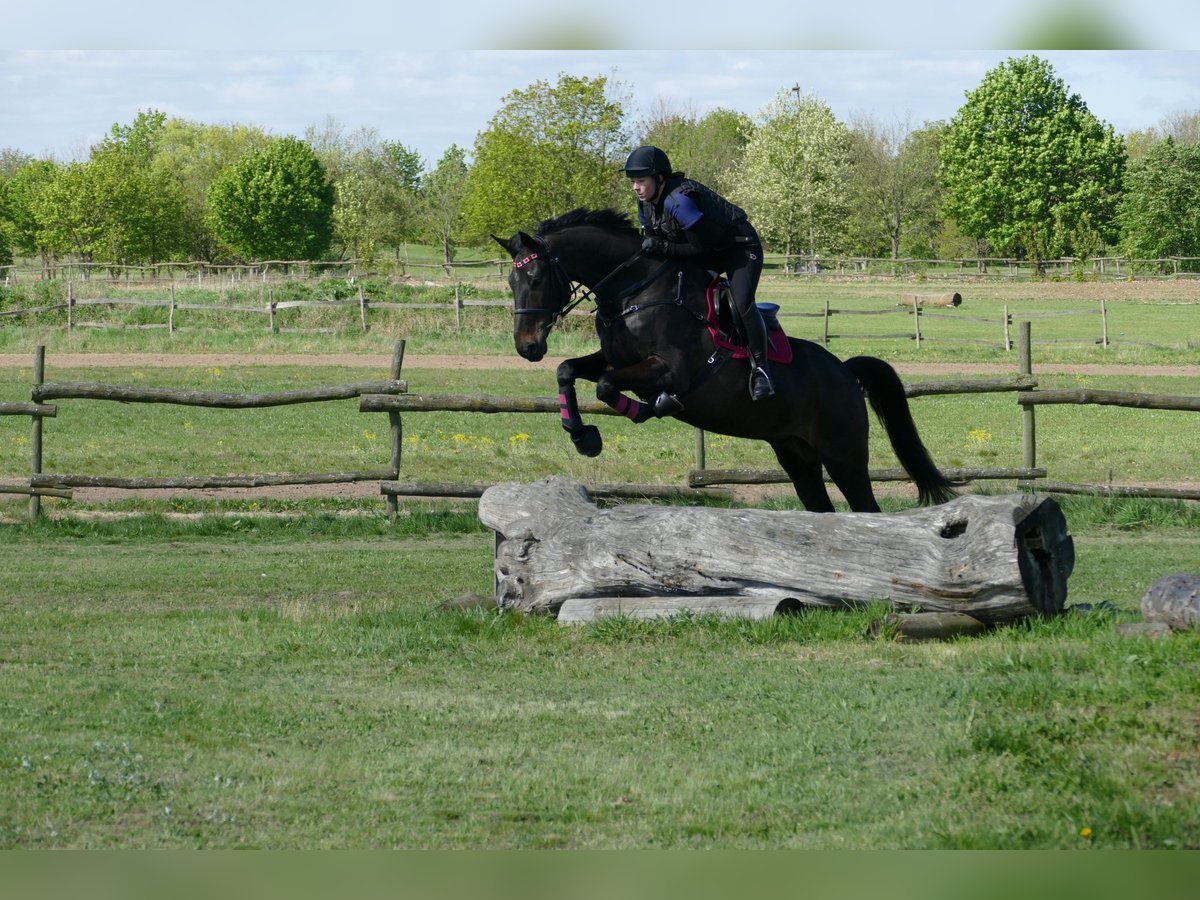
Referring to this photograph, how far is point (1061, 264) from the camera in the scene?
2554 inches

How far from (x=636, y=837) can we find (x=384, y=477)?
10.7 meters

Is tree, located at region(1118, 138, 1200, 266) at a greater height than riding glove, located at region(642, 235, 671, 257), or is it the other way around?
tree, located at region(1118, 138, 1200, 266)

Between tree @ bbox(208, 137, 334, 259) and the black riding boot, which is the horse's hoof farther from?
tree @ bbox(208, 137, 334, 259)

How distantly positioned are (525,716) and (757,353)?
3529mm

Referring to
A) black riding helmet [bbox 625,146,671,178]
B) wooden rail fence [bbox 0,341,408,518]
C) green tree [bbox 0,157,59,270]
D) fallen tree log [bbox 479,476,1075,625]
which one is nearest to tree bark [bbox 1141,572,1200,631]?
fallen tree log [bbox 479,476,1075,625]

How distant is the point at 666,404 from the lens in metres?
8.92

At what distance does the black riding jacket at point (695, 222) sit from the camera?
28.8 feet

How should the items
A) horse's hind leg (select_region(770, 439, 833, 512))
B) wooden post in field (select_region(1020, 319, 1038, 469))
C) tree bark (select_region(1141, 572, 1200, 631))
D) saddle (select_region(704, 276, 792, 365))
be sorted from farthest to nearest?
1. wooden post in field (select_region(1020, 319, 1038, 469))
2. horse's hind leg (select_region(770, 439, 833, 512))
3. saddle (select_region(704, 276, 792, 365))
4. tree bark (select_region(1141, 572, 1200, 631))

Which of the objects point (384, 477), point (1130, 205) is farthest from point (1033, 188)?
point (384, 477)

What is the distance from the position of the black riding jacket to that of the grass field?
262 centimetres

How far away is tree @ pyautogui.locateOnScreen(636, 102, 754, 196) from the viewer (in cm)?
6384

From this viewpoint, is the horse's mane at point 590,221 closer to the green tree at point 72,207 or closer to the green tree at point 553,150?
the green tree at point 553,150

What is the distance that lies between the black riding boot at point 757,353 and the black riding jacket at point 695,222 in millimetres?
471

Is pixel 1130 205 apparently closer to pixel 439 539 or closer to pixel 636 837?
pixel 439 539
